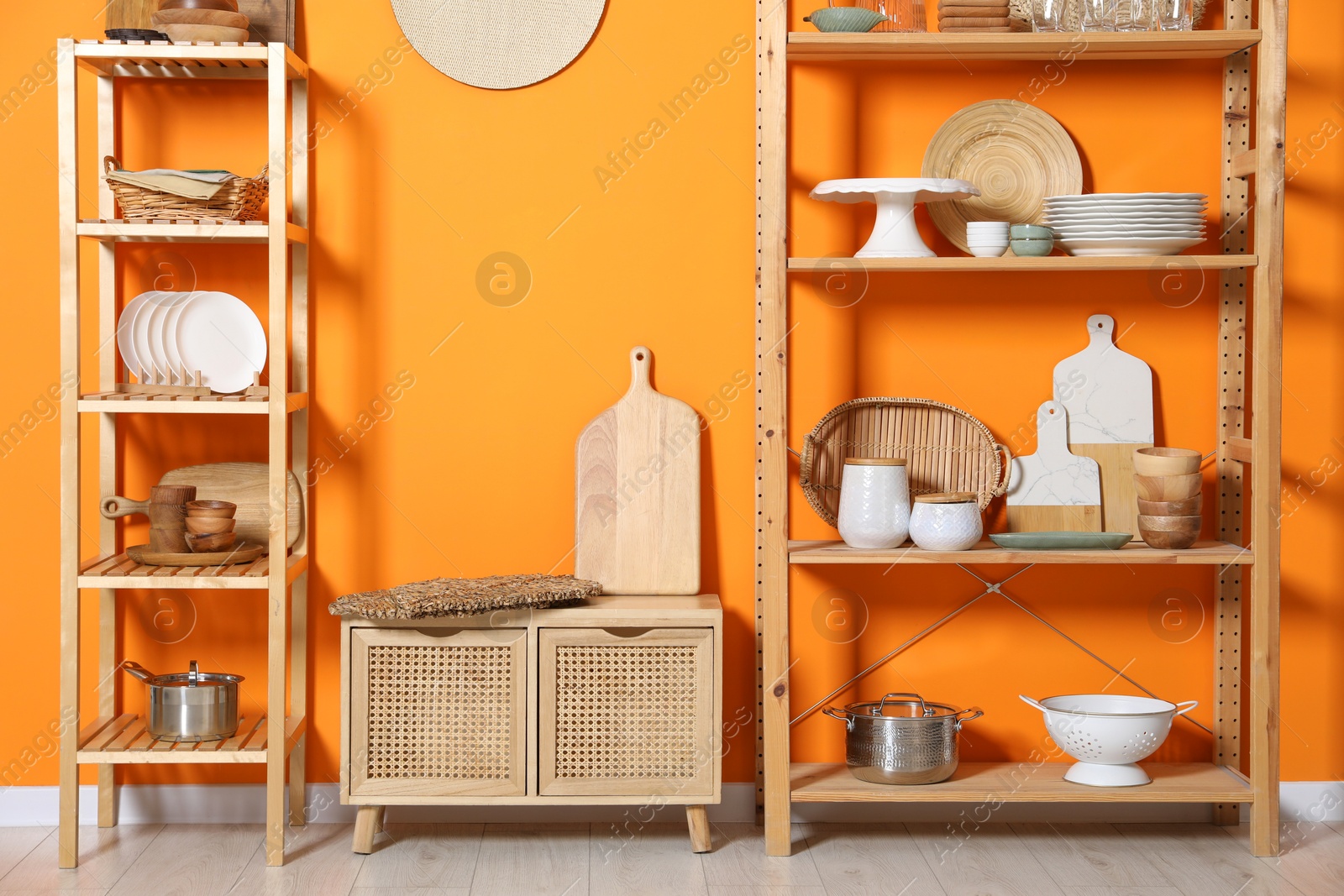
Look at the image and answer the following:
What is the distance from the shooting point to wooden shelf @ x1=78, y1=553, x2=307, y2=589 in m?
2.35

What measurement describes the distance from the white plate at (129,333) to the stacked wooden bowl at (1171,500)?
2.21 m

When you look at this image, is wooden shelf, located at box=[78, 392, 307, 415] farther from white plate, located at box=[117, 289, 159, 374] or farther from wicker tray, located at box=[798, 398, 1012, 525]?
wicker tray, located at box=[798, 398, 1012, 525]

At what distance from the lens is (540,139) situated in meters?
2.67

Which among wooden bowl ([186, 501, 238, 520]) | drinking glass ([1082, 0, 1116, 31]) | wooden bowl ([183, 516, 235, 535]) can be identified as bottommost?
wooden bowl ([183, 516, 235, 535])

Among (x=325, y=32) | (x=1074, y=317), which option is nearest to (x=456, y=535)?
(x=325, y=32)

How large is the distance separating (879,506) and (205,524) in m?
1.42

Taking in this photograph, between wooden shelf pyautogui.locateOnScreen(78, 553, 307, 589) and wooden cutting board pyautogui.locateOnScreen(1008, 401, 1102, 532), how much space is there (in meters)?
1.63

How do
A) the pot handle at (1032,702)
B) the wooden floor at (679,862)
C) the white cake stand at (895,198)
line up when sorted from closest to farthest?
the wooden floor at (679,862) < the white cake stand at (895,198) < the pot handle at (1032,702)

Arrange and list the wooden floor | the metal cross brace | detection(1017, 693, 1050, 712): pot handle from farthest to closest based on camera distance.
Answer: the metal cross brace
detection(1017, 693, 1050, 712): pot handle
the wooden floor

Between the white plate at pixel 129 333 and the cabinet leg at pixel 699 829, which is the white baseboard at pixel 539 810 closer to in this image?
the cabinet leg at pixel 699 829

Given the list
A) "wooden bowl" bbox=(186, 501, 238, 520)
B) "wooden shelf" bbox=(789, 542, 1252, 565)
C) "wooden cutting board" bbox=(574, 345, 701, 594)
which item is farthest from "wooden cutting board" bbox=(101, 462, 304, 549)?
"wooden shelf" bbox=(789, 542, 1252, 565)

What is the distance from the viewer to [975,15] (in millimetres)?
2469

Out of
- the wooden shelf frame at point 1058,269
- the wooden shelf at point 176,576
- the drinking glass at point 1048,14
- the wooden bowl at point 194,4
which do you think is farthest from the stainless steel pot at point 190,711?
the drinking glass at point 1048,14

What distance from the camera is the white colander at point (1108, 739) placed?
8.13ft
